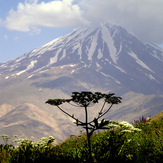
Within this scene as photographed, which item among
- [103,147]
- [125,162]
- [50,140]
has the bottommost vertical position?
[125,162]

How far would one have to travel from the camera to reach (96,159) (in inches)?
328

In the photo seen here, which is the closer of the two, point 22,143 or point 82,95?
point 82,95

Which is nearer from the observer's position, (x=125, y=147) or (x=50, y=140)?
(x=125, y=147)

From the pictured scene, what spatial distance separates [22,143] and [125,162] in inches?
142

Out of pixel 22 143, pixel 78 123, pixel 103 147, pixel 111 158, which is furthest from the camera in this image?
pixel 22 143

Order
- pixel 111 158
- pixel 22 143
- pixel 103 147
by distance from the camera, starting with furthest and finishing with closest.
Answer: pixel 22 143 < pixel 103 147 < pixel 111 158

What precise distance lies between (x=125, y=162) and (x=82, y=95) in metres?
2.45

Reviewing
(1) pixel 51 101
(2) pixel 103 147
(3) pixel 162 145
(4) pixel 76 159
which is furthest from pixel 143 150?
(1) pixel 51 101

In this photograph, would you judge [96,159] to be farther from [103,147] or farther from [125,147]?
[125,147]

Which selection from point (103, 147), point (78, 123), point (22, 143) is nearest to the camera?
point (78, 123)

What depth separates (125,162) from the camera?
807 cm

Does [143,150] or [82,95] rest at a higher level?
[82,95]

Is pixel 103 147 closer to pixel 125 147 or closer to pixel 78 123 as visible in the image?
pixel 125 147

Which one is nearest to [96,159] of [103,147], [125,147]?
[103,147]
